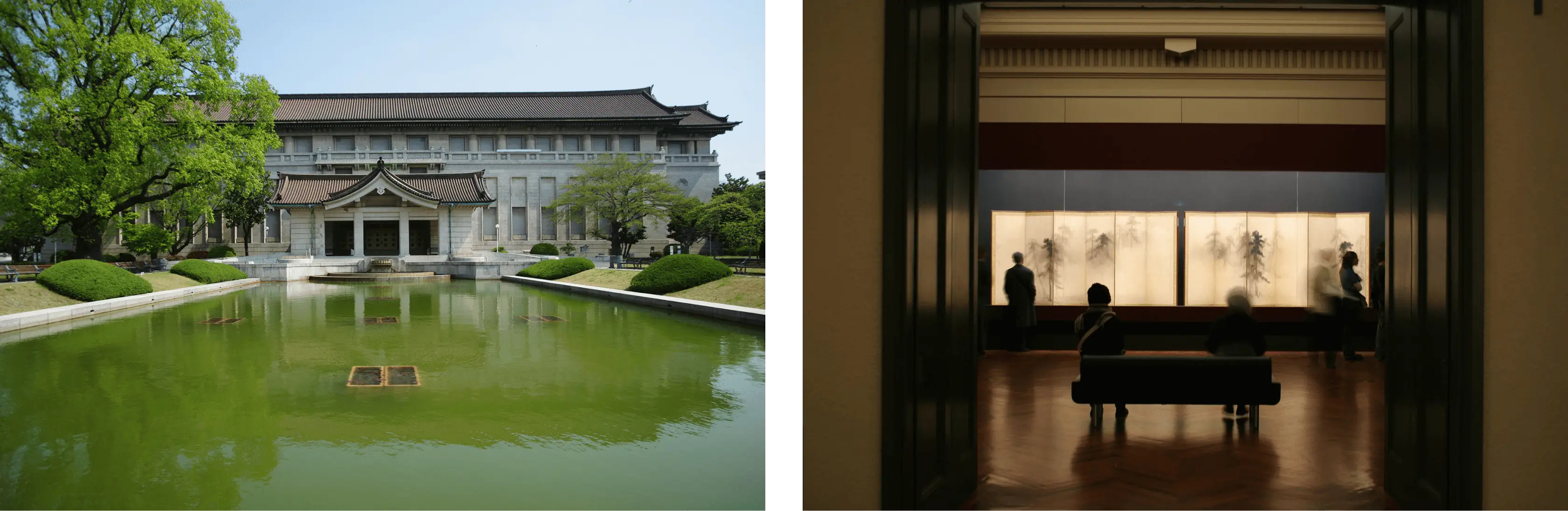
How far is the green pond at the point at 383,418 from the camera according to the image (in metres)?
4.20

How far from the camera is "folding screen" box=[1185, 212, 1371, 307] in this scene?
27.1 feet

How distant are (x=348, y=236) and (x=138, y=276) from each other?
19.9m

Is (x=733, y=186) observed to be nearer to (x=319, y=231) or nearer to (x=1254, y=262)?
(x=319, y=231)

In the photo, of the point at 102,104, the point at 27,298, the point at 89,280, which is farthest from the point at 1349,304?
the point at 102,104

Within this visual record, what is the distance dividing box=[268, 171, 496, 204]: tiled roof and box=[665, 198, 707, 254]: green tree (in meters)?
7.95

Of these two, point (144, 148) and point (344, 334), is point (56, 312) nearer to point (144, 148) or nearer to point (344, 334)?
point (344, 334)

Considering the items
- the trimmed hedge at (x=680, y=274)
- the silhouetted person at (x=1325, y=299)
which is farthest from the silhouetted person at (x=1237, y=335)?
the trimmed hedge at (x=680, y=274)

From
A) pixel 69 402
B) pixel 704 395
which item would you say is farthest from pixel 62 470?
pixel 704 395

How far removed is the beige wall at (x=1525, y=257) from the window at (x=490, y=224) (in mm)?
37693

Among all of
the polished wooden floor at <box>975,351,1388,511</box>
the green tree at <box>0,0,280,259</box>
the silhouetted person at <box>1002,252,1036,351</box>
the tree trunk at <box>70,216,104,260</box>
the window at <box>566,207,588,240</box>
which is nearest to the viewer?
the polished wooden floor at <box>975,351,1388,511</box>

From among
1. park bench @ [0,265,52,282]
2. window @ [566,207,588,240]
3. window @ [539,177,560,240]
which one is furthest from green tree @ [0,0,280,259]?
window @ [539,177,560,240]

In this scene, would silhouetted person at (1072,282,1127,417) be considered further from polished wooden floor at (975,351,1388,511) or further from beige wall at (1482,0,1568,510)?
beige wall at (1482,0,1568,510)

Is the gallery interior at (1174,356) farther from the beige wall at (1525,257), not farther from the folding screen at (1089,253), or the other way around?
the folding screen at (1089,253)

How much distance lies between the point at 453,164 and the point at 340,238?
8.53 metres
